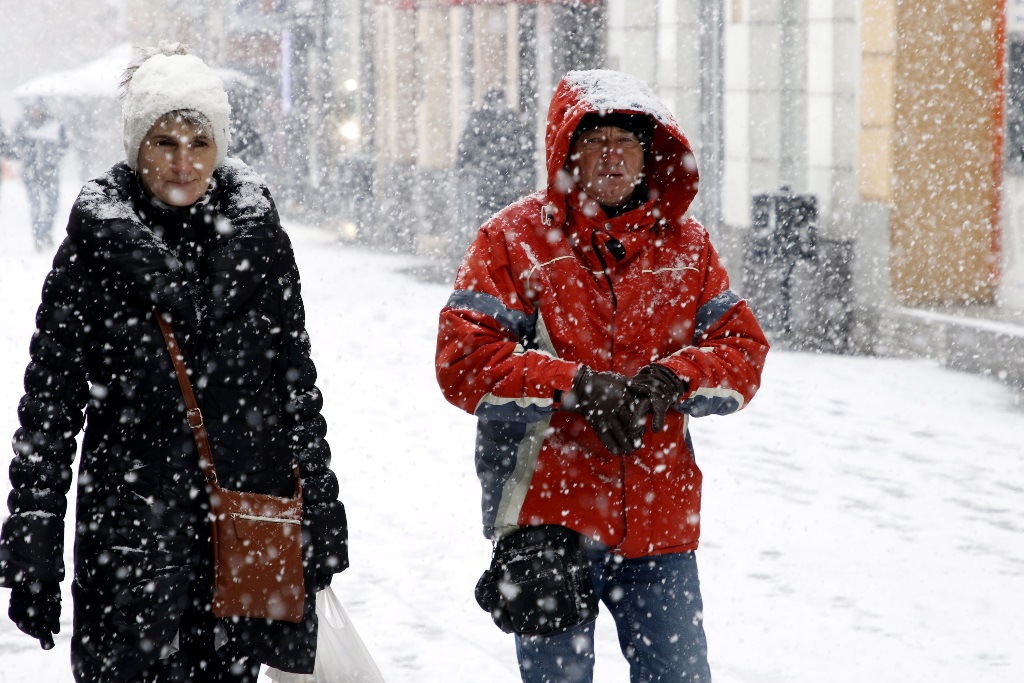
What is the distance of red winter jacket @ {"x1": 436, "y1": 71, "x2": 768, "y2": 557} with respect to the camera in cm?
289

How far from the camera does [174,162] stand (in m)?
3.06

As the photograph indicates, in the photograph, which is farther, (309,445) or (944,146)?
(944,146)

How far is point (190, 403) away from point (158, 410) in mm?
70

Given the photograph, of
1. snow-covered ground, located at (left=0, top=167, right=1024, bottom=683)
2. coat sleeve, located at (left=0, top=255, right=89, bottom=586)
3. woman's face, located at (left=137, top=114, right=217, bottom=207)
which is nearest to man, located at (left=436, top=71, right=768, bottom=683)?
woman's face, located at (left=137, top=114, right=217, bottom=207)

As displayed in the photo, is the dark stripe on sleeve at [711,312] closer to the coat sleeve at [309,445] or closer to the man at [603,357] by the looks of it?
the man at [603,357]

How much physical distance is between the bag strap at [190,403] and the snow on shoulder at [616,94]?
41.0 inches

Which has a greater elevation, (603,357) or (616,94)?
(616,94)

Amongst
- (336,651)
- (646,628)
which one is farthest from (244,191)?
(646,628)

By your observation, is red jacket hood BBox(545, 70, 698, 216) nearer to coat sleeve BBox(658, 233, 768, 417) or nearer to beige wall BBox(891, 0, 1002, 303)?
coat sleeve BBox(658, 233, 768, 417)

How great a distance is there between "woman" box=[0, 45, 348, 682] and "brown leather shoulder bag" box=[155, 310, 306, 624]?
3 cm

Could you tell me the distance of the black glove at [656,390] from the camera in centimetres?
276

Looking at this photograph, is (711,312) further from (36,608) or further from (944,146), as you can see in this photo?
(944,146)

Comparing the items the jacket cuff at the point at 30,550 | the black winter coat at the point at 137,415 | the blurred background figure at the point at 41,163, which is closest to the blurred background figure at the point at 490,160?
the blurred background figure at the point at 41,163

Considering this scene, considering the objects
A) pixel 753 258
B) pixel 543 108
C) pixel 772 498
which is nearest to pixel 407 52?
pixel 543 108
